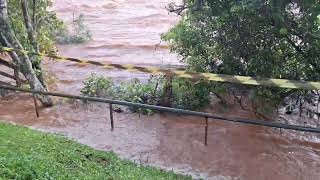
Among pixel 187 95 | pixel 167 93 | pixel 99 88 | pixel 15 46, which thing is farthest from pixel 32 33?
pixel 187 95

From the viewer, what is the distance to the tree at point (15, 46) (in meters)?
9.01

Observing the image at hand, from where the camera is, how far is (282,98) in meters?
8.79

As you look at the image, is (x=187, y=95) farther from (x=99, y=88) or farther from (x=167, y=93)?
(x=99, y=88)

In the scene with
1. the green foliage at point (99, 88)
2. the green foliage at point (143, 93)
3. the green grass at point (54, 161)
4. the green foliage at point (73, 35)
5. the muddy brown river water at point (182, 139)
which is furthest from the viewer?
the green foliage at point (73, 35)

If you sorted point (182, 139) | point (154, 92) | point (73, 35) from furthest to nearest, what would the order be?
point (73, 35), point (154, 92), point (182, 139)

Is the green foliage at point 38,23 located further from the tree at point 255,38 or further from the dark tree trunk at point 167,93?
the tree at point 255,38

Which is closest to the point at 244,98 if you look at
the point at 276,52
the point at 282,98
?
the point at 282,98

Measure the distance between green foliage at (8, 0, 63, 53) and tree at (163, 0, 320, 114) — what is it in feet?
11.4

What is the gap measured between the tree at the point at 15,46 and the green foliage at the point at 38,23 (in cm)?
65

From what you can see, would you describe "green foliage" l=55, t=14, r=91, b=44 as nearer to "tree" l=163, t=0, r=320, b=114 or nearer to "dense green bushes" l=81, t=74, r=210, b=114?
"dense green bushes" l=81, t=74, r=210, b=114

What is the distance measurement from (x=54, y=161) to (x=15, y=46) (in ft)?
14.4

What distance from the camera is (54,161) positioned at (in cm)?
541

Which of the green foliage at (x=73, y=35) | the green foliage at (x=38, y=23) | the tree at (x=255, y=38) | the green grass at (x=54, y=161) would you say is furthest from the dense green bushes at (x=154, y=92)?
the green foliage at (x=73, y=35)

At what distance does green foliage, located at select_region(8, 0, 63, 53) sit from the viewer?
10352 millimetres
